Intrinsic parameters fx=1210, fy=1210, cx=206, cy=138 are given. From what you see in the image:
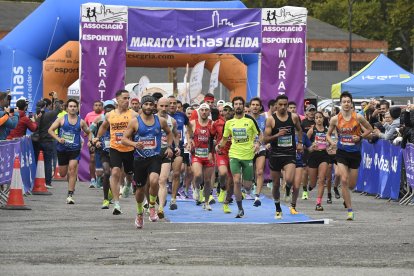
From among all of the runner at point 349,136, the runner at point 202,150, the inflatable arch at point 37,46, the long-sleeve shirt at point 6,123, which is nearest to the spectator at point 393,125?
the runner at point 202,150

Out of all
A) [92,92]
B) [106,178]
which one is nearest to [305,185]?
[106,178]

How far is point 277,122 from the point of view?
714 inches

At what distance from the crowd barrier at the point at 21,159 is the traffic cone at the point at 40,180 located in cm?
18

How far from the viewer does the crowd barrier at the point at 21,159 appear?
20.5 meters

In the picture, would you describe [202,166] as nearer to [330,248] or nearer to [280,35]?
[330,248]

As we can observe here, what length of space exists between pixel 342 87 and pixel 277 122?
17993 millimetres

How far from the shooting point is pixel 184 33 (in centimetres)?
2994

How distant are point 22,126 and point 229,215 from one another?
6940 mm

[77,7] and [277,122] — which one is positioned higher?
[77,7]

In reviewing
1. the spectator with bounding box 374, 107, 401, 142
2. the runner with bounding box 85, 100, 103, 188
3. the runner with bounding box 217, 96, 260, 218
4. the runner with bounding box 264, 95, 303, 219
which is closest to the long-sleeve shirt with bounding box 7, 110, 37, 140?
the runner with bounding box 85, 100, 103, 188

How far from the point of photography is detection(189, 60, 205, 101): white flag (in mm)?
Answer: 30812

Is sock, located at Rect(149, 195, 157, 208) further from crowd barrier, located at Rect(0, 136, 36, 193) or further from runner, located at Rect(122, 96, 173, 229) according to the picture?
crowd barrier, located at Rect(0, 136, 36, 193)

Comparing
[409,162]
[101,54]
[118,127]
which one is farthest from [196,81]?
[118,127]

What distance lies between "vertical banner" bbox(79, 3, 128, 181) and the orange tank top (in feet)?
36.6
